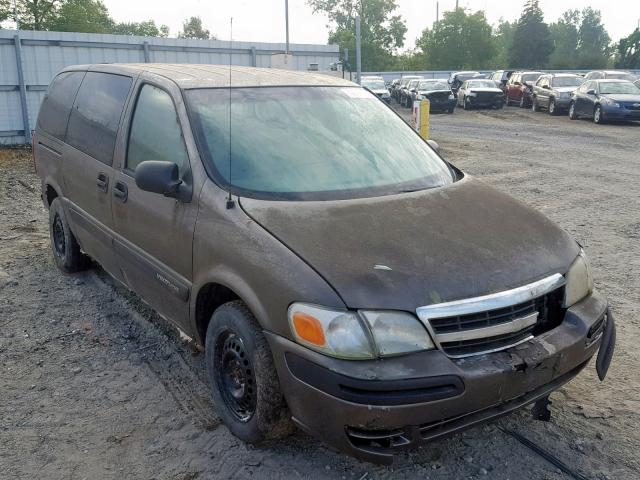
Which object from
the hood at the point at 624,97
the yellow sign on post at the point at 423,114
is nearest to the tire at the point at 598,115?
the hood at the point at 624,97

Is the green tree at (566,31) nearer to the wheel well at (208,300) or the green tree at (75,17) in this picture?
the green tree at (75,17)

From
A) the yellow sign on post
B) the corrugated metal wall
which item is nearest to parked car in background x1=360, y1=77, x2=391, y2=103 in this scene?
the corrugated metal wall

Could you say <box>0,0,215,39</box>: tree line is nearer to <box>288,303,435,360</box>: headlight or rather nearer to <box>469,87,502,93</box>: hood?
<box>469,87,502,93</box>: hood

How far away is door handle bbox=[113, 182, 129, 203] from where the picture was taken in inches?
156

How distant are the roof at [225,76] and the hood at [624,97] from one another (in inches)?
733

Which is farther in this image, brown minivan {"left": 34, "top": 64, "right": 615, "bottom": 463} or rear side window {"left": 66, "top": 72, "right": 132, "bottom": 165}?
rear side window {"left": 66, "top": 72, "right": 132, "bottom": 165}

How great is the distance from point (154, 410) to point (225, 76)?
2.11 meters

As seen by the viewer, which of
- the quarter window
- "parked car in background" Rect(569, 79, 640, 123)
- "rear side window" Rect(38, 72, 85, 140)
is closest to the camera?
the quarter window

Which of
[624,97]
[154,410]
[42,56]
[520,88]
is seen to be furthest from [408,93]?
[154,410]

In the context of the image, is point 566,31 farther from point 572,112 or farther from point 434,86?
point 572,112

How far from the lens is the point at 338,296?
2.56 metres

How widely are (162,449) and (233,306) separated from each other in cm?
81

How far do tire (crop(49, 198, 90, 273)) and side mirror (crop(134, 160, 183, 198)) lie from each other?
2220 mm

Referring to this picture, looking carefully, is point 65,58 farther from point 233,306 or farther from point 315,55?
point 233,306
